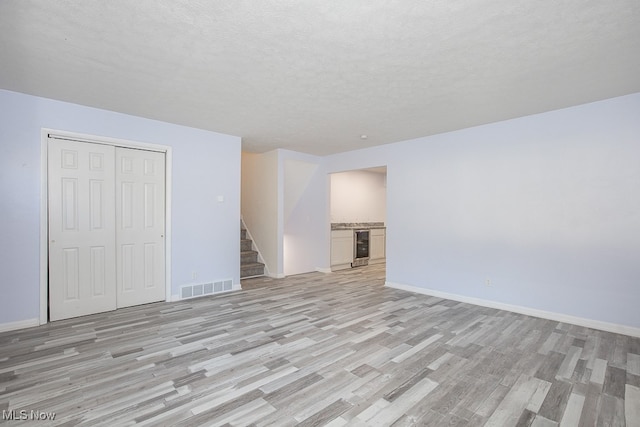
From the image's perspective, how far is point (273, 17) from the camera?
2012mm

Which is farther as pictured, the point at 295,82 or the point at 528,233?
the point at 528,233

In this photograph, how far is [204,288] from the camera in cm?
472

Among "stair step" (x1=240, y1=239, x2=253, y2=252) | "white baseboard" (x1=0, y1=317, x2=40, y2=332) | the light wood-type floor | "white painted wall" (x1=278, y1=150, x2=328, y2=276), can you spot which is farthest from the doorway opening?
"white baseboard" (x1=0, y1=317, x2=40, y2=332)

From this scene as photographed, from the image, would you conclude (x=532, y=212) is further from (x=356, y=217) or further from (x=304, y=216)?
(x=356, y=217)

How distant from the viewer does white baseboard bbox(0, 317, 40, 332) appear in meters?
3.23

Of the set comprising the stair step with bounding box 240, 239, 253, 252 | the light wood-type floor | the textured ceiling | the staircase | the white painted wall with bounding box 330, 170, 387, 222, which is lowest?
the light wood-type floor

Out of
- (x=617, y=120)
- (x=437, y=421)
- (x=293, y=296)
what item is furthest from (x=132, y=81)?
(x=617, y=120)

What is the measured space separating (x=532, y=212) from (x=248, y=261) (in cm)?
518

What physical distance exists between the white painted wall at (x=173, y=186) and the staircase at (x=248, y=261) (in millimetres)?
939

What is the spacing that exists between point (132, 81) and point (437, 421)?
13.0 feet

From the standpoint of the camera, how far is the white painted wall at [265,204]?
19.8ft

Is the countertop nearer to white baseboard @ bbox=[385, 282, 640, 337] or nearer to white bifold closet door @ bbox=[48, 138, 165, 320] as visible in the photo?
white baseboard @ bbox=[385, 282, 640, 337]

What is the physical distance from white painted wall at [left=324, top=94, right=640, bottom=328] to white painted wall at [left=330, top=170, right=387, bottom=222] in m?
2.57

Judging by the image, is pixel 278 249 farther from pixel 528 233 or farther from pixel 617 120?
pixel 617 120
